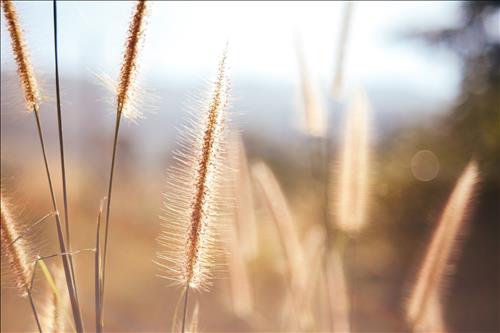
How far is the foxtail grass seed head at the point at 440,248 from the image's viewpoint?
69 centimetres

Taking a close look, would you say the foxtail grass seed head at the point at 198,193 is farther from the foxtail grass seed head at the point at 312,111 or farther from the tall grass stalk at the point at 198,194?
the foxtail grass seed head at the point at 312,111

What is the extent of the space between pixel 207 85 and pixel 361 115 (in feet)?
1.25

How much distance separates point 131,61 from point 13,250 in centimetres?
23

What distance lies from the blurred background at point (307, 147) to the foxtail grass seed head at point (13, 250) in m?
0.06

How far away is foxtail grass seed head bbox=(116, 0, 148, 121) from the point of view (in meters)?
0.52

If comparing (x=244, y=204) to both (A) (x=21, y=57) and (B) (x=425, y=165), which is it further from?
(B) (x=425, y=165)

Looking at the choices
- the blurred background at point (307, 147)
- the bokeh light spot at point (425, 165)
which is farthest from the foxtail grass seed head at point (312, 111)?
the bokeh light spot at point (425, 165)

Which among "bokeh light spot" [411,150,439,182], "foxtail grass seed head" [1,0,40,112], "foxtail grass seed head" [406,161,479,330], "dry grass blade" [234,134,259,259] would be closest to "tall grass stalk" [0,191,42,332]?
"foxtail grass seed head" [1,0,40,112]

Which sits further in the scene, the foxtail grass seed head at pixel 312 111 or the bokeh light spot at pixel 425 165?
the bokeh light spot at pixel 425 165

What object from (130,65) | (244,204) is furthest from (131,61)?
(244,204)

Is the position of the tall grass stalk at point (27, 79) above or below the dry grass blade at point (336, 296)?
above

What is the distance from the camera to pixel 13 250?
59cm

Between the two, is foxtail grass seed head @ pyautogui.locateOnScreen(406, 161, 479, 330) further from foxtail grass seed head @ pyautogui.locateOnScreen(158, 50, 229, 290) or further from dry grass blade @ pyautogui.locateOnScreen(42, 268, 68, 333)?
dry grass blade @ pyautogui.locateOnScreen(42, 268, 68, 333)

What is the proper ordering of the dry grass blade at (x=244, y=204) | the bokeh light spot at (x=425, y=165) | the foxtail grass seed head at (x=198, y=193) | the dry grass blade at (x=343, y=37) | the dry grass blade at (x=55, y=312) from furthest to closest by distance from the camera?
the bokeh light spot at (x=425, y=165)
the dry grass blade at (x=244, y=204)
the dry grass blade at (x=343, y=37)
the dry grass blade at (x=55, y=312)
the foxtail grass seed head at (x=198, y=193)
